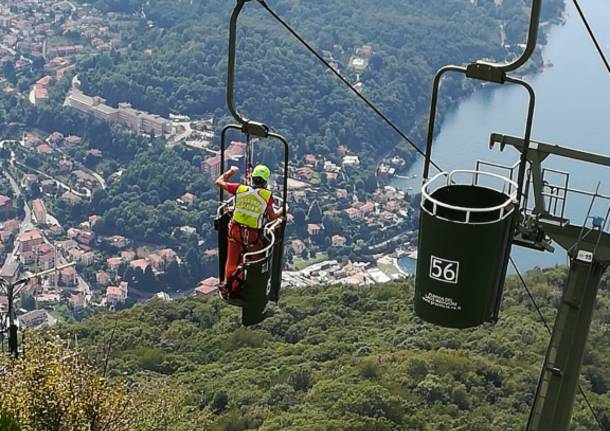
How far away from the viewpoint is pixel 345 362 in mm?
15852

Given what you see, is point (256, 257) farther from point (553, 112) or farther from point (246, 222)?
point (553, 112)

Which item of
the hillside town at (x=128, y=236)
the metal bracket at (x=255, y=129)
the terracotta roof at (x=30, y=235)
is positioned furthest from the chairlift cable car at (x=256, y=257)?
the terracotta roof at (x=30, y=235)

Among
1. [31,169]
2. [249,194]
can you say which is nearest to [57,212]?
[31,169]

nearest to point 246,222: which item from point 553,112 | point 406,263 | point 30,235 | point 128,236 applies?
point 406,263

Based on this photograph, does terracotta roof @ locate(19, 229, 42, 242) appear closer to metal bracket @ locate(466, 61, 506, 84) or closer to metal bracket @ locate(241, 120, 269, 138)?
metal bracket @ locate(241, 120, 269, 138)

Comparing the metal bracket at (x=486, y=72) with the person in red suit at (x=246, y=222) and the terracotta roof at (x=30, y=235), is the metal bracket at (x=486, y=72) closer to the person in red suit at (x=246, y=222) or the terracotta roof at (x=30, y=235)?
the person in red suit at (x=246, y=222)

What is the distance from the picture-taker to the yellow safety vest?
394cm

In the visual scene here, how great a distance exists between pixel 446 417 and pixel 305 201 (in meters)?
24.1

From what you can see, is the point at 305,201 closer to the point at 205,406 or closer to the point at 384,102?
the point at 384,102

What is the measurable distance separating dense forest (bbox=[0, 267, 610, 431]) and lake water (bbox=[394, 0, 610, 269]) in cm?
700

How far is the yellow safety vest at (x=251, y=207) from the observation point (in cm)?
394

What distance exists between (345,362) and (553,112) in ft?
75.7

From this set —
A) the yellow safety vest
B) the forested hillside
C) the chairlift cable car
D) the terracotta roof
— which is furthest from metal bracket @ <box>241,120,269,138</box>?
the forested hillside

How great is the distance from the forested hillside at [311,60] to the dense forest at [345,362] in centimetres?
1967
